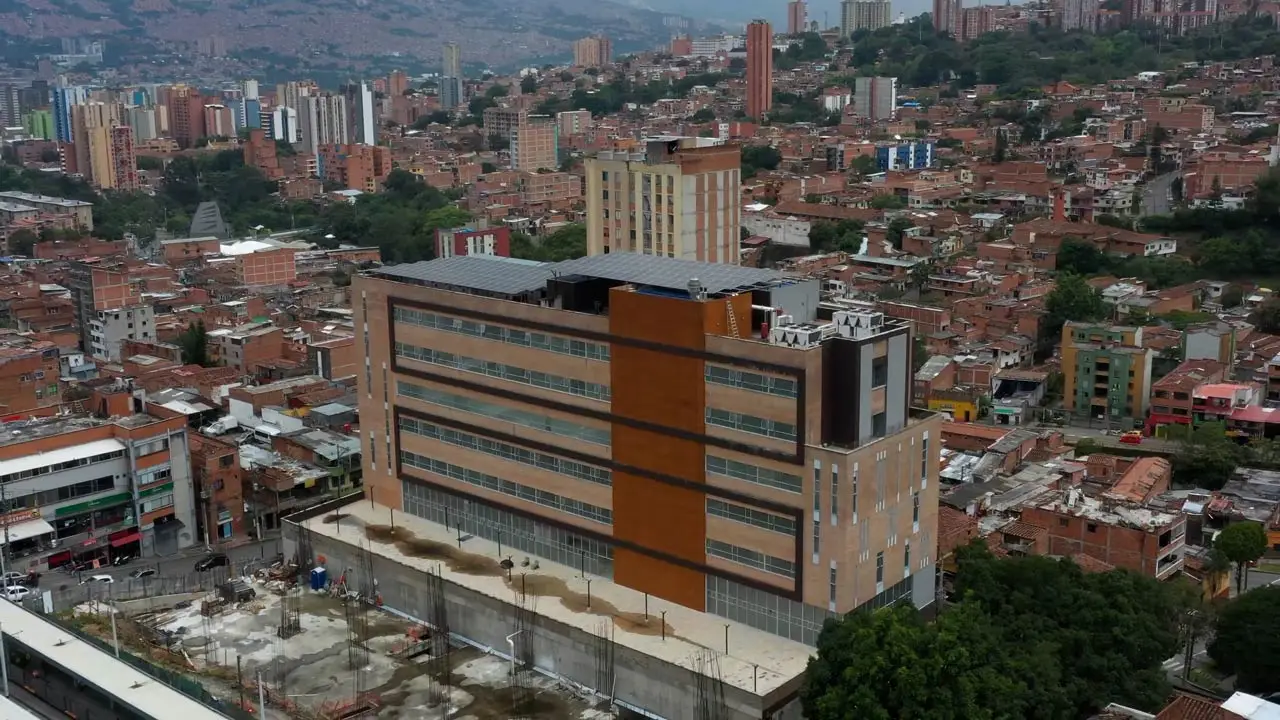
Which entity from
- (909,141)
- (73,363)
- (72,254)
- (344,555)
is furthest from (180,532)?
(909,141)

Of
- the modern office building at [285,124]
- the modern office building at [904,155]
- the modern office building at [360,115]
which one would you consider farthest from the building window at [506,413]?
the modern office building at [285,124]

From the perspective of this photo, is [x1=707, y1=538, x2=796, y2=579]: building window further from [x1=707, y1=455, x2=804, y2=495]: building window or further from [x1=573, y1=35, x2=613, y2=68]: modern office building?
[x1=573, y1=35, x2=613, y2=68]: modern office building

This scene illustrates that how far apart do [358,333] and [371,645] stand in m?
5.63

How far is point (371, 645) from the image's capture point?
61.0 ft

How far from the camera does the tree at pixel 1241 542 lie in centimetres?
2125

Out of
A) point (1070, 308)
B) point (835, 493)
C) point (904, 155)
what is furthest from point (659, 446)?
point (904, 155)

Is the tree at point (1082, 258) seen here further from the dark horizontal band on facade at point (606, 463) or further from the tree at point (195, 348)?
the dark horizontal band on facade at point (606, 463)

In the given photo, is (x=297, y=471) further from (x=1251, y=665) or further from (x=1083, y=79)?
(x=1083, y=79)

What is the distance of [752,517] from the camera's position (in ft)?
55.1

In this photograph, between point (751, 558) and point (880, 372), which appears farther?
point (751, 558)

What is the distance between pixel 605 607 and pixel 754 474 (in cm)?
307

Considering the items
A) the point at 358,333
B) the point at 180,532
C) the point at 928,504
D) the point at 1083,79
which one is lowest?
the point at 180,532

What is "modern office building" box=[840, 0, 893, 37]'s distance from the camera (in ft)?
418

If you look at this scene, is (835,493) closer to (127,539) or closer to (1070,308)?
(127,539)
